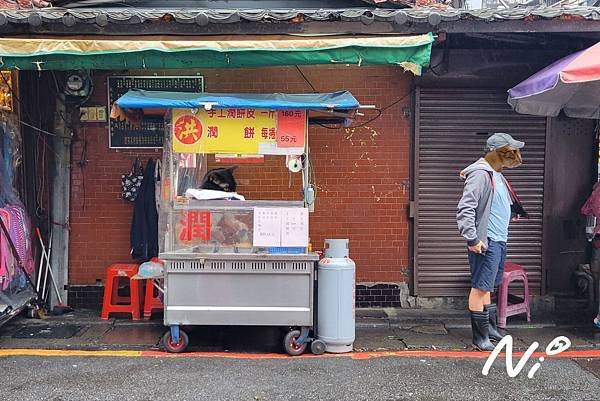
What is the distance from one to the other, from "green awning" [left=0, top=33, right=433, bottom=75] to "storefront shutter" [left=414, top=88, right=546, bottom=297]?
157 cm

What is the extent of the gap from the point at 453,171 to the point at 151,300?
3.93 m

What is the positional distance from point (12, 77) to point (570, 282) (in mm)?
7128

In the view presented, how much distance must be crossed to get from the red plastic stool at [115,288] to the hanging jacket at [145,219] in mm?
228

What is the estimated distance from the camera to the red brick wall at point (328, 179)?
709 centimetres

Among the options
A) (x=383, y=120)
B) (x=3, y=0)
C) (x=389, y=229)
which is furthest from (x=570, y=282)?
(x=3, y=0)

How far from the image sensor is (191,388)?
15.4 ft

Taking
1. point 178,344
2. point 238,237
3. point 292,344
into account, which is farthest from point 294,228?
point 178,344

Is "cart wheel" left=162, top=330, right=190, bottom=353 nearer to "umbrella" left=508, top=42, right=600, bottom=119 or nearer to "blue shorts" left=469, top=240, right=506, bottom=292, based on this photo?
"blue shorts" left=469, top=240, right=506, bottom=292

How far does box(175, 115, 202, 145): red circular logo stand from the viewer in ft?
18.2

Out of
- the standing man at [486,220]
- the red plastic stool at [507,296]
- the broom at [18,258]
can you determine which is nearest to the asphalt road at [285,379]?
the standing man at [486,220]

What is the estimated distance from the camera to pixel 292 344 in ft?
18.1

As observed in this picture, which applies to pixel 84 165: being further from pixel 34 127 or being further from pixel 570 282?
pixel 570 282

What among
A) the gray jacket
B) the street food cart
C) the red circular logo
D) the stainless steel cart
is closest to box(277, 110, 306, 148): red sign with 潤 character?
the street food cart

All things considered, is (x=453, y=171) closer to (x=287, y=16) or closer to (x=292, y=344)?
(x=287, y=16)
